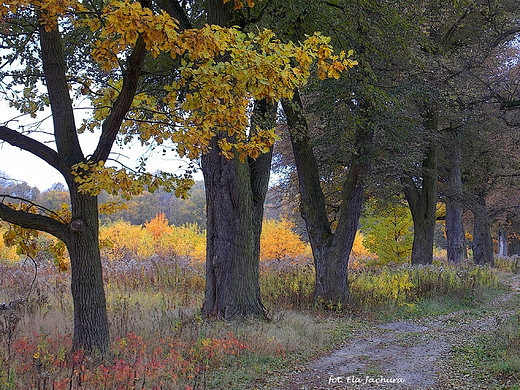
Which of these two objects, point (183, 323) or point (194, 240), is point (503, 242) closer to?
point (194, 240)

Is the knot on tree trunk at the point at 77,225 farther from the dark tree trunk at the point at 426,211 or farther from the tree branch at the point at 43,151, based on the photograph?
the dark tree trunk at the point at 426,211

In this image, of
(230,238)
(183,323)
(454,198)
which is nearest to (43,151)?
(183,323)

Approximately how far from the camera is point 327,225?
39.1 feet

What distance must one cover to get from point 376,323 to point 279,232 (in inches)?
549

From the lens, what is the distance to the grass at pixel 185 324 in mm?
5336

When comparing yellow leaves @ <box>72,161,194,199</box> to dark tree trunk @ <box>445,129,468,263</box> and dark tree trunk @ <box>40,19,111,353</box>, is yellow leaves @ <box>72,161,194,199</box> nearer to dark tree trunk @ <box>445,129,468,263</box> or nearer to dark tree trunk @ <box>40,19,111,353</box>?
dark tree trunk @ <box>40,19,111,353</box>

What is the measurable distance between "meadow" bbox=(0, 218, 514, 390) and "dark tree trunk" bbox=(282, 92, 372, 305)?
0.49m

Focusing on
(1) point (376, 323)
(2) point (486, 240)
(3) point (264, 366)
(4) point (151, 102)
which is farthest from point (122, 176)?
(2) point (486, 240)

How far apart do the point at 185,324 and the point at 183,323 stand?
35 mm

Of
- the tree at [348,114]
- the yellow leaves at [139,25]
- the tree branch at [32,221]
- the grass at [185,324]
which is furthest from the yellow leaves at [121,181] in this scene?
the tree at [348,114]

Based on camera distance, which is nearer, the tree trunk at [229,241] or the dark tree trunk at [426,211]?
the tree trunk at [229,241]

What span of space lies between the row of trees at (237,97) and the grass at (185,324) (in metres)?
0.63

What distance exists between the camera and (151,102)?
667 centimetres

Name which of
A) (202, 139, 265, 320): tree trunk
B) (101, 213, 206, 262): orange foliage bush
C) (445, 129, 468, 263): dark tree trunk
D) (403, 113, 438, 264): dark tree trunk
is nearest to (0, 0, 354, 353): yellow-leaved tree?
(202, 139, 265, 320): tree trunk
